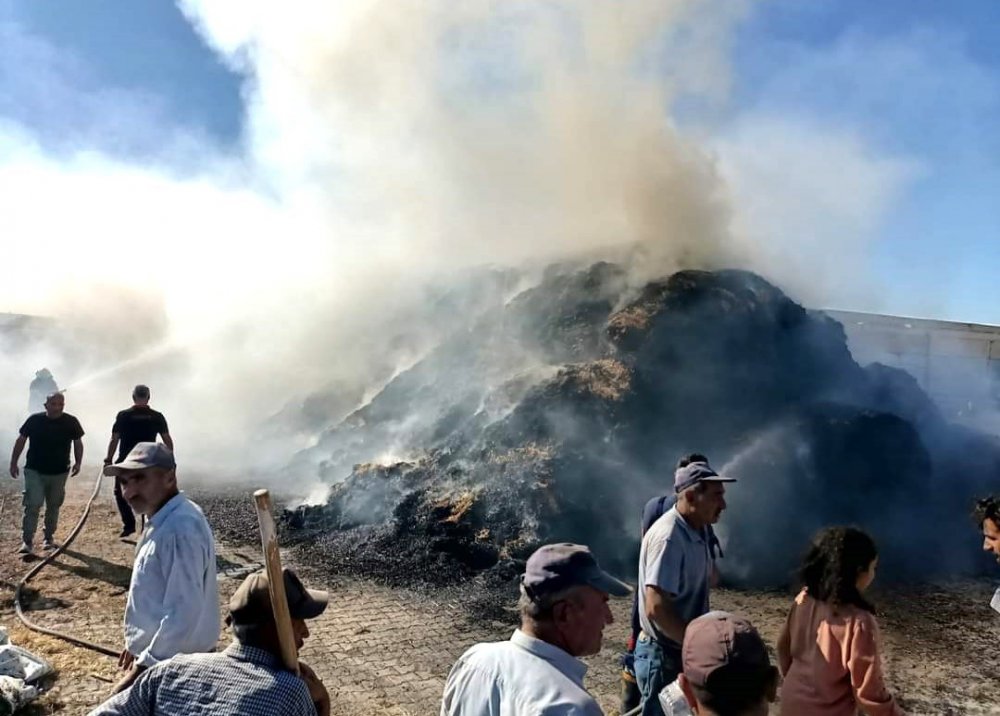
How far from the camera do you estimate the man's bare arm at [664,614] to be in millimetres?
3178

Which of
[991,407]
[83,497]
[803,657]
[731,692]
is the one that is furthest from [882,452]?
[991,407]

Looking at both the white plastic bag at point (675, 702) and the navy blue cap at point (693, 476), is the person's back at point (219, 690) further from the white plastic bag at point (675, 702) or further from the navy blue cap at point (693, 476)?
the navy blue cap at point (693, 476)

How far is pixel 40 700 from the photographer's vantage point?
4691 millimetres

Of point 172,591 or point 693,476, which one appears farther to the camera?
point 693,476

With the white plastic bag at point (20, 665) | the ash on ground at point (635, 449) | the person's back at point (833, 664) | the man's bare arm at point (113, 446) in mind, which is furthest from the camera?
the ash on ground at point (635, 449)

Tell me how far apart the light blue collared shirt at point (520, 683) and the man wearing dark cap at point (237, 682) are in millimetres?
497

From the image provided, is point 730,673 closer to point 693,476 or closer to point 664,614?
point 664,614

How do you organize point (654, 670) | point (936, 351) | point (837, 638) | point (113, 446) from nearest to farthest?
point (837, 638) < point (654, 670) < point (113, 446) < point (936, 351)

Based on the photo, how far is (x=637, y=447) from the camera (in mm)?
10258

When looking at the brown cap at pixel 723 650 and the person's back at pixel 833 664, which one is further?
the person's back at pixel 833 664

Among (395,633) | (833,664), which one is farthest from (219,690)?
(395,633)

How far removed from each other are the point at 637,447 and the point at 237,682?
8.59m

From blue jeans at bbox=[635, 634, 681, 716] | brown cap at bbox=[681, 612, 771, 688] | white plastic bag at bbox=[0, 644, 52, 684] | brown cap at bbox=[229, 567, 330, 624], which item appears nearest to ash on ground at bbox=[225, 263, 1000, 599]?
white plastic bag at bbox=[0, 644, 52, 684]

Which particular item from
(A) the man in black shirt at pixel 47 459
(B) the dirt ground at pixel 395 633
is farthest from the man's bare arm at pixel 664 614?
(A) the man in black shirt at pixel 47 459
